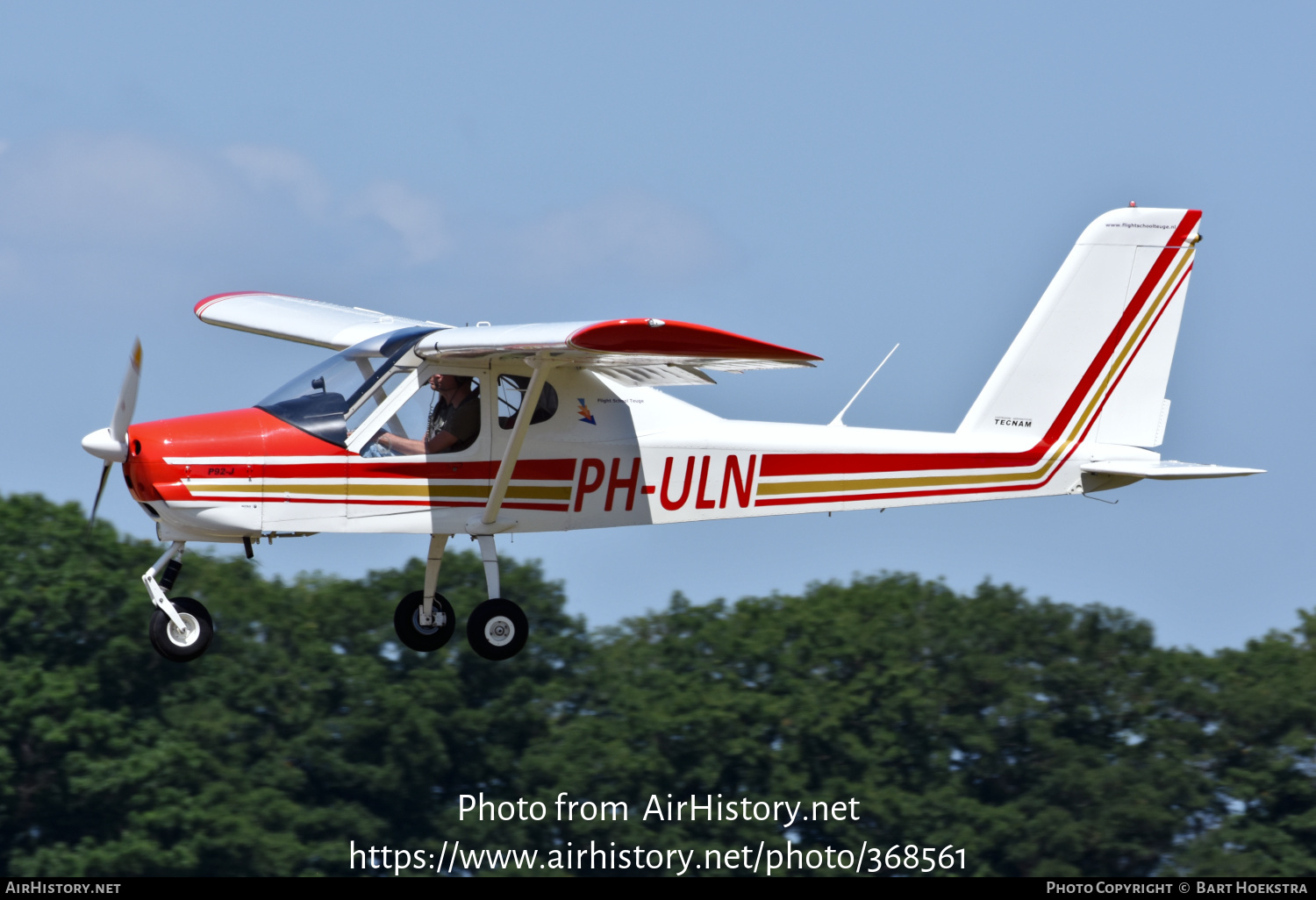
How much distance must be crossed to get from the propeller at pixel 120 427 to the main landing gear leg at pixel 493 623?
9.53 feet

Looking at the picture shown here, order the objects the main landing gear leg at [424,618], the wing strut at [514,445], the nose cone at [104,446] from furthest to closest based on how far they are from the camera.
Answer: the main landing gear leg at [424,618] < the wing strut at [514,445] < the nose cone at [104,446]

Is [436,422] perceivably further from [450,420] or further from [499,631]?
[499,631]

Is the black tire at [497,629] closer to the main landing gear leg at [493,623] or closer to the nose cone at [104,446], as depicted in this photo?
the main landing gear leg at [493,623]

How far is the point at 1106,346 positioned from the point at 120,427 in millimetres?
8616

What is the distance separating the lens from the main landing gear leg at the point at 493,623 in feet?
→ 44.7

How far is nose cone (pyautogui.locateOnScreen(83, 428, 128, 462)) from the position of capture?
12.3 meters

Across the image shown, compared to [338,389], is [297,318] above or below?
above

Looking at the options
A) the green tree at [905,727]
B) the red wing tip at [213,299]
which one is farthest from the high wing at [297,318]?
the green tree at [905,727]

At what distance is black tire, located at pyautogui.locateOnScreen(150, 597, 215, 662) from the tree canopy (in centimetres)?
2894

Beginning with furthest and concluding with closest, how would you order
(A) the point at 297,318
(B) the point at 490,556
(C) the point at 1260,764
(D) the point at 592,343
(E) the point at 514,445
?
(C) the point at 1260,764
(A) the point at 297,318
(B) the point at 490,556
(E) the point at 514,445
(D) the point at 592,343

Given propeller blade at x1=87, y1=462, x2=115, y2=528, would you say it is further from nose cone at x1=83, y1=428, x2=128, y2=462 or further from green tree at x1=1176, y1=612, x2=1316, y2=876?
green tree at x1=1176, y1=612, x2=1316, y2=876

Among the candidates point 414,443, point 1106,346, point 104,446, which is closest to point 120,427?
point 104,446

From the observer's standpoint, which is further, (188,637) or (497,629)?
(497,629)

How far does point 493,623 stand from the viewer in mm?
13734
